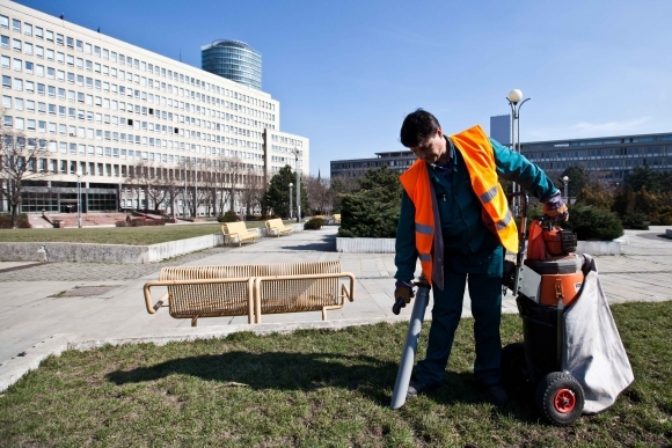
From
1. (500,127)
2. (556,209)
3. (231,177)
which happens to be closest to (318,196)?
(231,177)

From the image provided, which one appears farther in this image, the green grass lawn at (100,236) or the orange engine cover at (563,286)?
the green grass lawn at (100,236)

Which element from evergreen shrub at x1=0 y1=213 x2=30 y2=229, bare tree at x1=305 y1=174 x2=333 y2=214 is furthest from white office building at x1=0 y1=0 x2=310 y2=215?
evergreen shrub at x1=0 y1=213 x2=30 y2=229

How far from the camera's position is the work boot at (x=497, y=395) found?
2.79 meters

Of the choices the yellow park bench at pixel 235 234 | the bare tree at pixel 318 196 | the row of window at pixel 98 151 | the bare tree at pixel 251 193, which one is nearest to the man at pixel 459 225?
the yellow park bench at pixel 235 234

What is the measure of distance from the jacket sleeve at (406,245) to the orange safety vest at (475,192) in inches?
2.3

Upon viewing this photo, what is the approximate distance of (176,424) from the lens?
262cm

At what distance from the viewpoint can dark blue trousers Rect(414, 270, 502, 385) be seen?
9.51 feet

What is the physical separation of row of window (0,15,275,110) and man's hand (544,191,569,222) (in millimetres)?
74148

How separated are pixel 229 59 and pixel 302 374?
141808mm

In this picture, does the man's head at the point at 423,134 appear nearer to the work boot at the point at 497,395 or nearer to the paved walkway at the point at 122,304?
the work boot at the point at 497,395

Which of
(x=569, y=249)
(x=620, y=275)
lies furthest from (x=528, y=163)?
(x=620, y=275)

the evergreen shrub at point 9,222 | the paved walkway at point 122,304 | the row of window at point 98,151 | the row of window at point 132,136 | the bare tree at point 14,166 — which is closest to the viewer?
the paved walkway at point 122,304

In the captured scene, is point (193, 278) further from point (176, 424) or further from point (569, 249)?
point (569, 249)

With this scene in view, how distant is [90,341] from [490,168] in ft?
13.4
